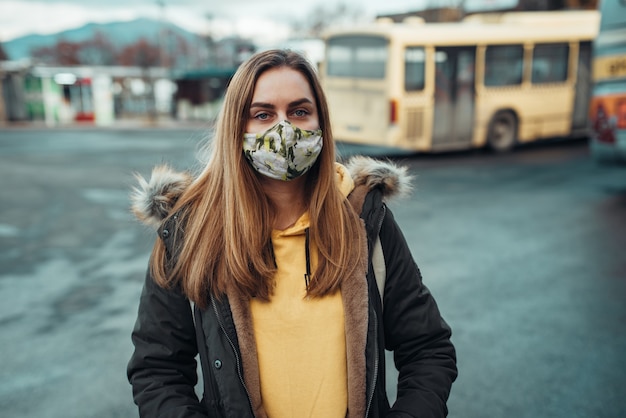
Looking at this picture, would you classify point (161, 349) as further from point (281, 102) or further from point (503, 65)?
point (503, 65)

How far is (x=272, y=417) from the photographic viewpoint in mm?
1808

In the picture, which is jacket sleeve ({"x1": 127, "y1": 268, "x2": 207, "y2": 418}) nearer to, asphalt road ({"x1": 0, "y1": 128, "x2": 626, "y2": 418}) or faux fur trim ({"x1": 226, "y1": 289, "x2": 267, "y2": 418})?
faux fur trim ({"x1": 226, "y1": 289, "x2": 267, "y2": 418})

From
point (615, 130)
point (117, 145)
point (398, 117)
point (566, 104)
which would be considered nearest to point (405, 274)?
point (615, 130)

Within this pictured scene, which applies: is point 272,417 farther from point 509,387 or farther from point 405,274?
point 509,387


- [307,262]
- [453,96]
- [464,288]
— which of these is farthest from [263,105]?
[453,96]

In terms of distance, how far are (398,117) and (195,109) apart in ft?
90.6

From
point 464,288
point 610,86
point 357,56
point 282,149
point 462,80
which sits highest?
point 357,56

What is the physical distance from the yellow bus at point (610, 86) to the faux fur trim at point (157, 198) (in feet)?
26.7

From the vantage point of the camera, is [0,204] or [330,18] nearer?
[0,204]

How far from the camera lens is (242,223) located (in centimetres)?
182

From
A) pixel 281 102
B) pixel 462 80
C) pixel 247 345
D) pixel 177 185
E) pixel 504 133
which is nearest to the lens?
pixel 247 345

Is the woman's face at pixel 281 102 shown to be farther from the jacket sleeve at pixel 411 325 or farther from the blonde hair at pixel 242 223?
the jacket sleeve at pixel 411 325

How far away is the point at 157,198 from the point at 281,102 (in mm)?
500

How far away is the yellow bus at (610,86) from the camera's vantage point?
335 inches
